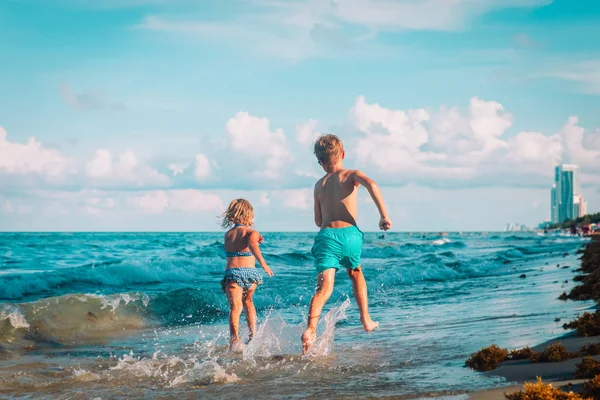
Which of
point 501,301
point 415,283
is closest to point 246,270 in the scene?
point 501,301

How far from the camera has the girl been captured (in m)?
8.35

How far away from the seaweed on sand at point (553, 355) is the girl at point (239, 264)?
381 cm

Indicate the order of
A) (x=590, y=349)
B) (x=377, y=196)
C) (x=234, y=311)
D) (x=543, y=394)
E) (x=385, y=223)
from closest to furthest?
1. (x=543, y=394)
2. (x=590, y=349)
3. (x=385, y=223)
4. (x=377, y=196)
5. (x=234, y=311)

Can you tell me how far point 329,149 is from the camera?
7.02m

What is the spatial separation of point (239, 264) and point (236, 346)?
107 cm

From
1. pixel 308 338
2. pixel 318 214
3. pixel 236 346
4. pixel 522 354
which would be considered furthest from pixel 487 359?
pixel 236 346

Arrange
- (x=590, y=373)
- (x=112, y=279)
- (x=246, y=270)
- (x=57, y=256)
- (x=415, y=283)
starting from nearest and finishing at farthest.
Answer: (x=590, y=373) < (x=246, y=270) < (x=415, y=283) < (x=112, y=279) < (x=57, y=256)

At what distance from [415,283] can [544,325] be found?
1085 cm

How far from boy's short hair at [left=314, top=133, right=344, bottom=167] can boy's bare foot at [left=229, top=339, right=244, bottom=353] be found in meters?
2.75

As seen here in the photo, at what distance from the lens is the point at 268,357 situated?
7.28m

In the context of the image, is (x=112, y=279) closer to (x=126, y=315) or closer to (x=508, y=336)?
(x=126, y=315)

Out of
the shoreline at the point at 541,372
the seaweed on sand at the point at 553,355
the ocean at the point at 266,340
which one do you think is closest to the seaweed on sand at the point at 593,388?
the shoreline at the point at 541,372

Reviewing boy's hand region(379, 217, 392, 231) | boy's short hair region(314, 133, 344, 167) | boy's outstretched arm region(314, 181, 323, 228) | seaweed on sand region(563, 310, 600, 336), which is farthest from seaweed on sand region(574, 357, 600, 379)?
boy's short hair region(314, 133, 344, 167)

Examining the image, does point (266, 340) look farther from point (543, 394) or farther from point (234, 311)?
point (543, 394)
